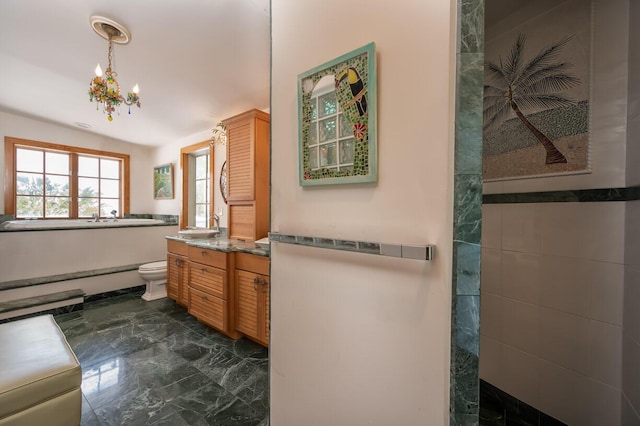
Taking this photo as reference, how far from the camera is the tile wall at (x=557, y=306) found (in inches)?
45.0

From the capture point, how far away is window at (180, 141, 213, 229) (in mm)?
3955

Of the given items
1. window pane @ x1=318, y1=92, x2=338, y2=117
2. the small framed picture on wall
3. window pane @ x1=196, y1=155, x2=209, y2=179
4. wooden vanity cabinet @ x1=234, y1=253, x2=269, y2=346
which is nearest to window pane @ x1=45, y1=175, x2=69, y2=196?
the small framed picture on wall

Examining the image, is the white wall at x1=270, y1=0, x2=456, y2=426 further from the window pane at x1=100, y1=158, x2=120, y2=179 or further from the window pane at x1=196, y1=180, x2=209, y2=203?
the window pane at x1=100, y1=158, x2=120, y2=179

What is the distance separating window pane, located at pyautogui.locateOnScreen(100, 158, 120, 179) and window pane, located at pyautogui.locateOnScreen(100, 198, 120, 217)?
41cm

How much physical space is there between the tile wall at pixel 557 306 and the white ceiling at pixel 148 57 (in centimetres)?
211

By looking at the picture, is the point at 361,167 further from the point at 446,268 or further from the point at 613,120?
the point at 613,120

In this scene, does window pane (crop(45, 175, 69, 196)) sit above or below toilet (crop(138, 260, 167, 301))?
above

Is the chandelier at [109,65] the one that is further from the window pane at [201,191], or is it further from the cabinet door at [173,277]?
the window pane at [201,191]

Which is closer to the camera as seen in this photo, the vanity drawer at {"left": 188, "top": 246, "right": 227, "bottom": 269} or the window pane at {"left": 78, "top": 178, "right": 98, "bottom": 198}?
the vanity drawer at {"left": 188, "top": 246, "right": 227, "bottom": 269}

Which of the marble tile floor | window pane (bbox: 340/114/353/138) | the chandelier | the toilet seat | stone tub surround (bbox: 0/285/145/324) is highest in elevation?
the chandelier

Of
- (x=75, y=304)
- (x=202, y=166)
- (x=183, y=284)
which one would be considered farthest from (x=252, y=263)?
(x=202, y=166)

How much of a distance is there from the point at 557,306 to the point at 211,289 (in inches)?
98.3

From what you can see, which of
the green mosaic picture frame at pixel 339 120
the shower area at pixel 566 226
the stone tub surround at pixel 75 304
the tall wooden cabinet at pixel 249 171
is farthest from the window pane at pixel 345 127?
the stone tub surround at pixel 75 304

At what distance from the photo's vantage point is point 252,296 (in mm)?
2162
